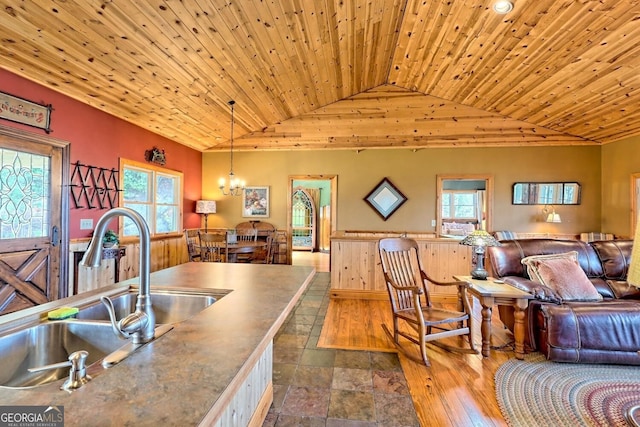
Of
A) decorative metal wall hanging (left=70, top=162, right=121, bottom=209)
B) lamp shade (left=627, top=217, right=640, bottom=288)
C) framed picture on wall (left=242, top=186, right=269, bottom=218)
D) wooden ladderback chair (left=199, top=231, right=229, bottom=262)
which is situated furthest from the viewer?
framed picture on wall (left=242, top=186, right=269, bottom=218)

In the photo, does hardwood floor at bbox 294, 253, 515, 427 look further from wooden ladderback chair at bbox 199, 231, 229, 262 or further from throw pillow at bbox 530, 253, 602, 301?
wooden ladderback chair at bbox 199, 231, 229, 262

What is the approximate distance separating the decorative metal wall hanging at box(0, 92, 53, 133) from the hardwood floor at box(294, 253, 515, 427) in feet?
11.9

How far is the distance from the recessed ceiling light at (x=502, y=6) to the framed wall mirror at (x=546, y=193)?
3503mm

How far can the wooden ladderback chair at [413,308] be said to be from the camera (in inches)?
105

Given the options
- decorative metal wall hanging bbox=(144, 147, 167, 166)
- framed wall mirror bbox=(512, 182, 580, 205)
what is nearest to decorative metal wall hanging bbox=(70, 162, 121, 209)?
decorative metal wall hanging bbox=(144, 147, 167, 166)

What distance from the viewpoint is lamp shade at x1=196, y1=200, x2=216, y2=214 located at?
19.7ft

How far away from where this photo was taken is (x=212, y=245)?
4000 millimetres

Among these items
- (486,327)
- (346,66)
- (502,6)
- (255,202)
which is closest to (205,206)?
(255,202)

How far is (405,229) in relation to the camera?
5.77 metres

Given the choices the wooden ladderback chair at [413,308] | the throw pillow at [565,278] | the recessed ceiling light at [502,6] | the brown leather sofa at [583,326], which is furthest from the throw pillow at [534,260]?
the recessed ceiling light at [502,6]

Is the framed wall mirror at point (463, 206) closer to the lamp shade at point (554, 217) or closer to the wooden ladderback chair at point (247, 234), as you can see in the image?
the lamp shade at point (554, 217)

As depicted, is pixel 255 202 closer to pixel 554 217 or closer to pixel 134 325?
pixel 134 325

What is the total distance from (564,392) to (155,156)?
5.64 m

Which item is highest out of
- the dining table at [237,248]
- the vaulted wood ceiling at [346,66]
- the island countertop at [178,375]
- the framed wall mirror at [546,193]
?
the vaulted wood ceiling at [346,66]
